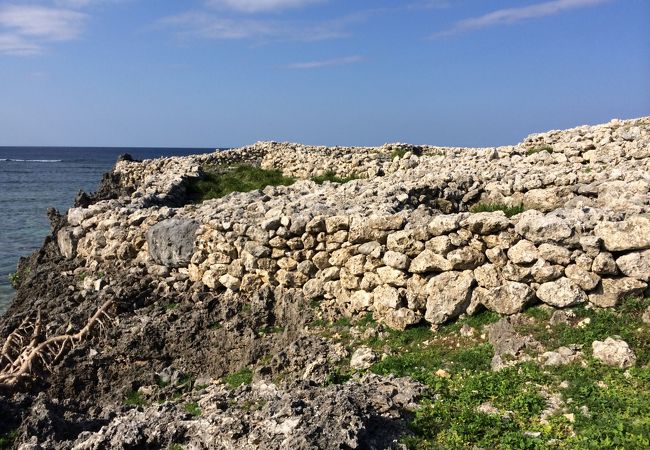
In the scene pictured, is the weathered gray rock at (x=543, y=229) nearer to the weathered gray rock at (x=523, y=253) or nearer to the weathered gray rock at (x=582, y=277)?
the weathered gray rock at (x=523, y=253)

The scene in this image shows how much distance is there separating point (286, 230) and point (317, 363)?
295 cm

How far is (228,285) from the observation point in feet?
37.7

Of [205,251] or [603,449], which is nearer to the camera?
[603,449]

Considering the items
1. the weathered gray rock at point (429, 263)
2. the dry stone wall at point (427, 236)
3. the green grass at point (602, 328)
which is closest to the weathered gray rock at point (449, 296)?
the dry stone wall at point (427, 236)

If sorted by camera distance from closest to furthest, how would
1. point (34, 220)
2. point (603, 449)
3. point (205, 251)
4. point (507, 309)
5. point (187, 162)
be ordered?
point (603, 449) → point (507, 309) → point (205, 251) → point (187, 162) → point (34, 220)

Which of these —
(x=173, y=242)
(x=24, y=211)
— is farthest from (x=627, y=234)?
(x=24, y=211)

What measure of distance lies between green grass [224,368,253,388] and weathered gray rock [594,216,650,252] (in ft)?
19.2

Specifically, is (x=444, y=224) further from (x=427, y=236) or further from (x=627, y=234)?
(x=627, y=234)

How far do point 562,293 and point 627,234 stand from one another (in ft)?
4.01

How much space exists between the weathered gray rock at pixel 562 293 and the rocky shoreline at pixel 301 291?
21mm

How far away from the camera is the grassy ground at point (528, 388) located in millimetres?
6359

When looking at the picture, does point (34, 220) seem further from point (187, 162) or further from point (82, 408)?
point (82, 408)

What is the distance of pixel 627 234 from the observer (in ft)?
26.8

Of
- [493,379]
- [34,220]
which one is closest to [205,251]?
[493,379]
